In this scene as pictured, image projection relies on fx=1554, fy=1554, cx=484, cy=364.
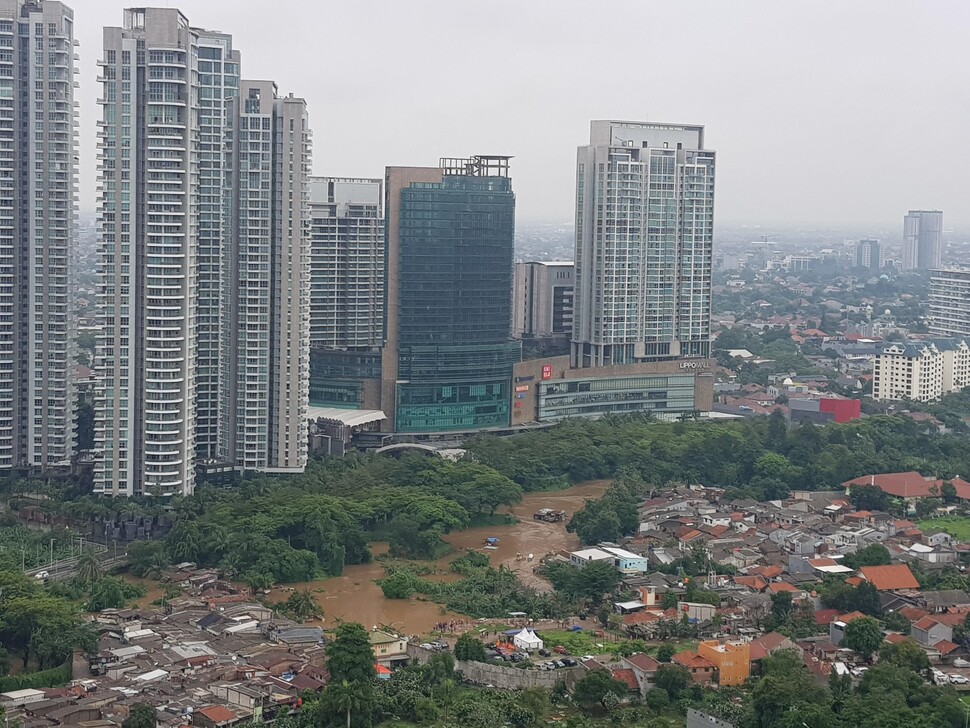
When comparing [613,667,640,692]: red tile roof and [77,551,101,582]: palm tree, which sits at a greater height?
[77,551,101,582]: palm tree

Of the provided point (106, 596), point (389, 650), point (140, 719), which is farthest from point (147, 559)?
point (140, 719)

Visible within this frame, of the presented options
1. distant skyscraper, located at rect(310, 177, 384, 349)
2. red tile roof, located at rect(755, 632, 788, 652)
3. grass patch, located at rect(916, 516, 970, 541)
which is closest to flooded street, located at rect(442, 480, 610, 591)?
red tile roof, located at rect(755, 632, 788, 652)

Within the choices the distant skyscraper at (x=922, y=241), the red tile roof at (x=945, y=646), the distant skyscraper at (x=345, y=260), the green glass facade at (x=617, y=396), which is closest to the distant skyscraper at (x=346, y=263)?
the distant skyscraper at (x=345, y=260)

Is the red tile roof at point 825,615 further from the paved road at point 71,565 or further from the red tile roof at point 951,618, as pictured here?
the paved road at point 71,565

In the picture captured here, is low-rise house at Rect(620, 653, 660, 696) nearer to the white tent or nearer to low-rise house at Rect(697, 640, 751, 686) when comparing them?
low-rise house at Rect(697, 640, 751, 686)

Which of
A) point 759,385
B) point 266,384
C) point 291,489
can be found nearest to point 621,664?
point 291,489
